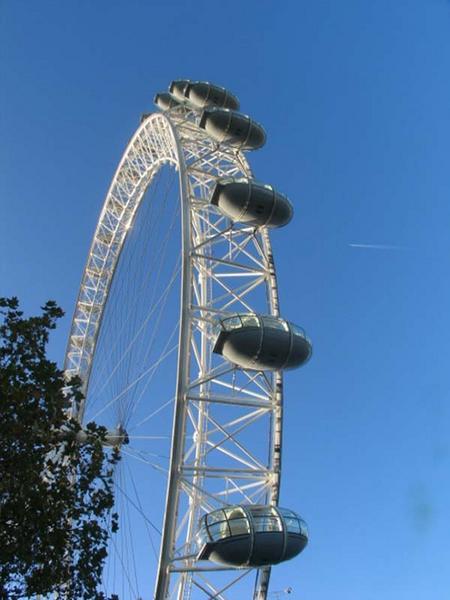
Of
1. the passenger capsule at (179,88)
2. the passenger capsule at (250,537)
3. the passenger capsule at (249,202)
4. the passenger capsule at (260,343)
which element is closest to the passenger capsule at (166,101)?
the passenger capsule at (179,88)

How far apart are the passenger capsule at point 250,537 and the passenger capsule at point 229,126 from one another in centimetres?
1633

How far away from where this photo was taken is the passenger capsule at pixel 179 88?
30.0 m

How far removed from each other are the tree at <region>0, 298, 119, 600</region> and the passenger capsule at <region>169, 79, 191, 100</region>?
20.6 meters

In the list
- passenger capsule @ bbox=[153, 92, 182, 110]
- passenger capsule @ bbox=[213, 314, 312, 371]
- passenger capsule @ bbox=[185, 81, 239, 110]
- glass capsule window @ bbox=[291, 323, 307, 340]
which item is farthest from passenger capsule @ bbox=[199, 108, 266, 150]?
glass capsule window @ bbox=[291, 323, 307, 340]

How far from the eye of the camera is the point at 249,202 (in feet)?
75.6

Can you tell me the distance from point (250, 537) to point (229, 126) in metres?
17.5

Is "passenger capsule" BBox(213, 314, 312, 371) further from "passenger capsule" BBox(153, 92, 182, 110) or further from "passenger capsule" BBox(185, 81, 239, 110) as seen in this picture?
"passenger capsule" BBox(153, 92, 182, 110)

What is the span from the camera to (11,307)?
461 inches

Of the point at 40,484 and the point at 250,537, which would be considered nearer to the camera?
the point at 40,484

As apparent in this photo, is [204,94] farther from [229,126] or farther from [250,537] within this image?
[250,537]

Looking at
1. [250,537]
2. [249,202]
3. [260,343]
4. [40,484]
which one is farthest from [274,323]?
[40,484]

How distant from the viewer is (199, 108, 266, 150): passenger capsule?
27234 millimetres

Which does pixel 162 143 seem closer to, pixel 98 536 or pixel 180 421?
pixel 180 421

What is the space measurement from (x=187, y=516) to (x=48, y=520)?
1103 centimetres
